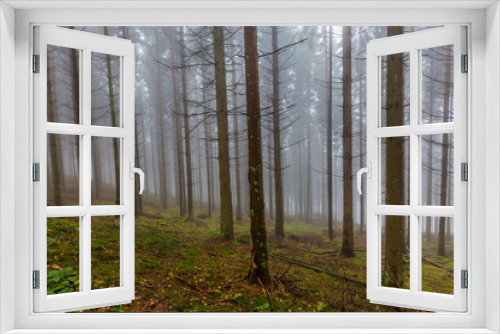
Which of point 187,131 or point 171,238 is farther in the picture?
point 187,131

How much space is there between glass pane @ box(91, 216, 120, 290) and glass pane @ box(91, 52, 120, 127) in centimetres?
184

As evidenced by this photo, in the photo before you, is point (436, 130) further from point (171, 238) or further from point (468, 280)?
point (171, 238)

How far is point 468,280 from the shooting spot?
5.86 ft

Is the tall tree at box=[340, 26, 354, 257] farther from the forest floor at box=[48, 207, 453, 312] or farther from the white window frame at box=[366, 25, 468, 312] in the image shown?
the white window frame at box=[366, 25, 468, 312]

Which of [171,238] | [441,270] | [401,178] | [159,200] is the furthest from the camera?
[159,200]

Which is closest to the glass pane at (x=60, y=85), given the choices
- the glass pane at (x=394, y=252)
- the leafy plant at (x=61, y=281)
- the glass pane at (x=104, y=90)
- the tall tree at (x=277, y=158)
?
the glass pane at (x=104, y=90)

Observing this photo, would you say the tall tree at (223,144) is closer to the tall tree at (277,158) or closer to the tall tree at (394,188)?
the tall tree at (277,158)

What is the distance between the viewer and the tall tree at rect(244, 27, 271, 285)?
489cm

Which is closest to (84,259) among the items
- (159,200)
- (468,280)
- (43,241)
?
(43,241)

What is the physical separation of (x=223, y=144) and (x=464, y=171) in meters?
4.90

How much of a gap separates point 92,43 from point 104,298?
138cm

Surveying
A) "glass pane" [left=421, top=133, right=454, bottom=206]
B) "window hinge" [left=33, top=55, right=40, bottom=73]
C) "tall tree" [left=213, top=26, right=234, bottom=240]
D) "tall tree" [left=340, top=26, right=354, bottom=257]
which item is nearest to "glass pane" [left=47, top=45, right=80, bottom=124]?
"tall tree" [left=213, top=26, right=234, bottom=240]

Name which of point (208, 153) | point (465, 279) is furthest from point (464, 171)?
point (208, 153)

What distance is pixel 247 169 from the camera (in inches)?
320
